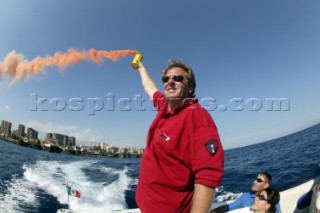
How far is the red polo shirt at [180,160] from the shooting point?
1.66 metres

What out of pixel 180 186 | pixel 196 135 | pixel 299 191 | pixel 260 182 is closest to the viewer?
pixel 196 135

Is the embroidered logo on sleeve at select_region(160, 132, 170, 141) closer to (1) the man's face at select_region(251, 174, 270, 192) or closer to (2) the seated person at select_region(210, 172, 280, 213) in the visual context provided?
(2) the seated person at select_region(210, 172, 280, 213)

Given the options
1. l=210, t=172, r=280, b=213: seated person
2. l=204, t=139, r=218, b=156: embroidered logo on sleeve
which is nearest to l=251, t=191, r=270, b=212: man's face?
l=210, t=172, r=280, b=213: seated person

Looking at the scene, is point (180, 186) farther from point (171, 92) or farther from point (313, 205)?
point (313, 205)

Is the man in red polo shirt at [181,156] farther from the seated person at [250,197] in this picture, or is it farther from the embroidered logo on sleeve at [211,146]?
the seated person at [250,197]

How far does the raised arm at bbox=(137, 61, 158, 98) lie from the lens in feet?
12.2

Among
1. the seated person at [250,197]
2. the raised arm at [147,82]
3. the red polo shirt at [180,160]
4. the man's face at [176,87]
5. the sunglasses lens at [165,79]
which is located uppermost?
the raised arm at [147,82]

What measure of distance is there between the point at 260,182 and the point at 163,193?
16.5ft

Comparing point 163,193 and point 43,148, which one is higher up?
point 163,193

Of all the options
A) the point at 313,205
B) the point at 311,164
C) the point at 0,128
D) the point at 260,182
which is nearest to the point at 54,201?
the point at 260,182

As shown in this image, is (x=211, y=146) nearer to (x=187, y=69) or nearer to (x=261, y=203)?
(x=187, y=69)

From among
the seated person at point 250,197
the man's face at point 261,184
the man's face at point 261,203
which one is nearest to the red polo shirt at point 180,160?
the man's face at point 261,203

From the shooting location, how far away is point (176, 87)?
2352mm

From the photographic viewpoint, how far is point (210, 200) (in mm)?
1646
